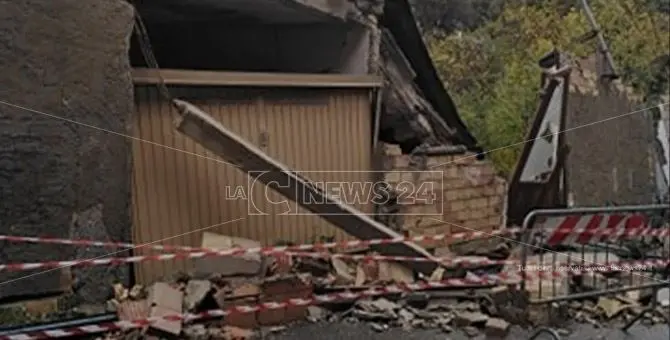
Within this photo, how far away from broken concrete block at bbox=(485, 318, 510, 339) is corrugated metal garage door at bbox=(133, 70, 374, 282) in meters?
0.93

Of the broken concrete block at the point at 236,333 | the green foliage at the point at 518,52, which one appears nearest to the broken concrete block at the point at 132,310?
the broken concrete block at the point at 236,333

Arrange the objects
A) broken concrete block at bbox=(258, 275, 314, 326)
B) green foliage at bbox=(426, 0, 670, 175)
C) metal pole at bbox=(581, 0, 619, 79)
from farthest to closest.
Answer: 1. metal pole at bbox=(581, 0, 619, 79)
2. green foliage at bbox=(426, 0, 670, 175)
3. broken concrete block at bbox=(258, 275, 314, 326)

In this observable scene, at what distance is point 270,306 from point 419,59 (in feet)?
7.07

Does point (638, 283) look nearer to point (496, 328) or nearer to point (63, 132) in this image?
point (496, 328)

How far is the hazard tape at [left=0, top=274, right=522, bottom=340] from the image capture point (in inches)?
111

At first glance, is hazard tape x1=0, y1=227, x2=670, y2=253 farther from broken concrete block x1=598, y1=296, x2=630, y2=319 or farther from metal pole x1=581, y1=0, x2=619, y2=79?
metal pole x1=581, y1=0, x2=619, y2=79

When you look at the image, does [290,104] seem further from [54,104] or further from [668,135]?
[668,135]

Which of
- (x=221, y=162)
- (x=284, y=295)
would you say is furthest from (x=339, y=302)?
(x=221, y=162)

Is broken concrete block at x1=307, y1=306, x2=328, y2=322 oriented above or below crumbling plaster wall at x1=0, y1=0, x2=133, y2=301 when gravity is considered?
below

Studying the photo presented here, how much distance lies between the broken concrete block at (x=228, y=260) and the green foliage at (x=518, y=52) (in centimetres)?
170

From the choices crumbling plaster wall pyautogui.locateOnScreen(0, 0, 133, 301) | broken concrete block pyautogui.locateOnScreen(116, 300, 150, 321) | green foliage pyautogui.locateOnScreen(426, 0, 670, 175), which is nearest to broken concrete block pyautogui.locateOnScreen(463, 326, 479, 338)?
green foliage pyautogui.locateOnScreen(426, 0, 670, 175)

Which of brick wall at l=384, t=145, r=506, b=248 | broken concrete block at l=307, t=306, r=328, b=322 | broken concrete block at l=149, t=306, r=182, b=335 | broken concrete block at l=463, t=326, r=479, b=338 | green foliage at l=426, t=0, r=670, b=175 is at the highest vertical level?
green foliage at l=426, t=0, r=670, b=175

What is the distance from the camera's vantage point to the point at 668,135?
4617 mm

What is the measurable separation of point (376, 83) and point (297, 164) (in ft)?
3.84
